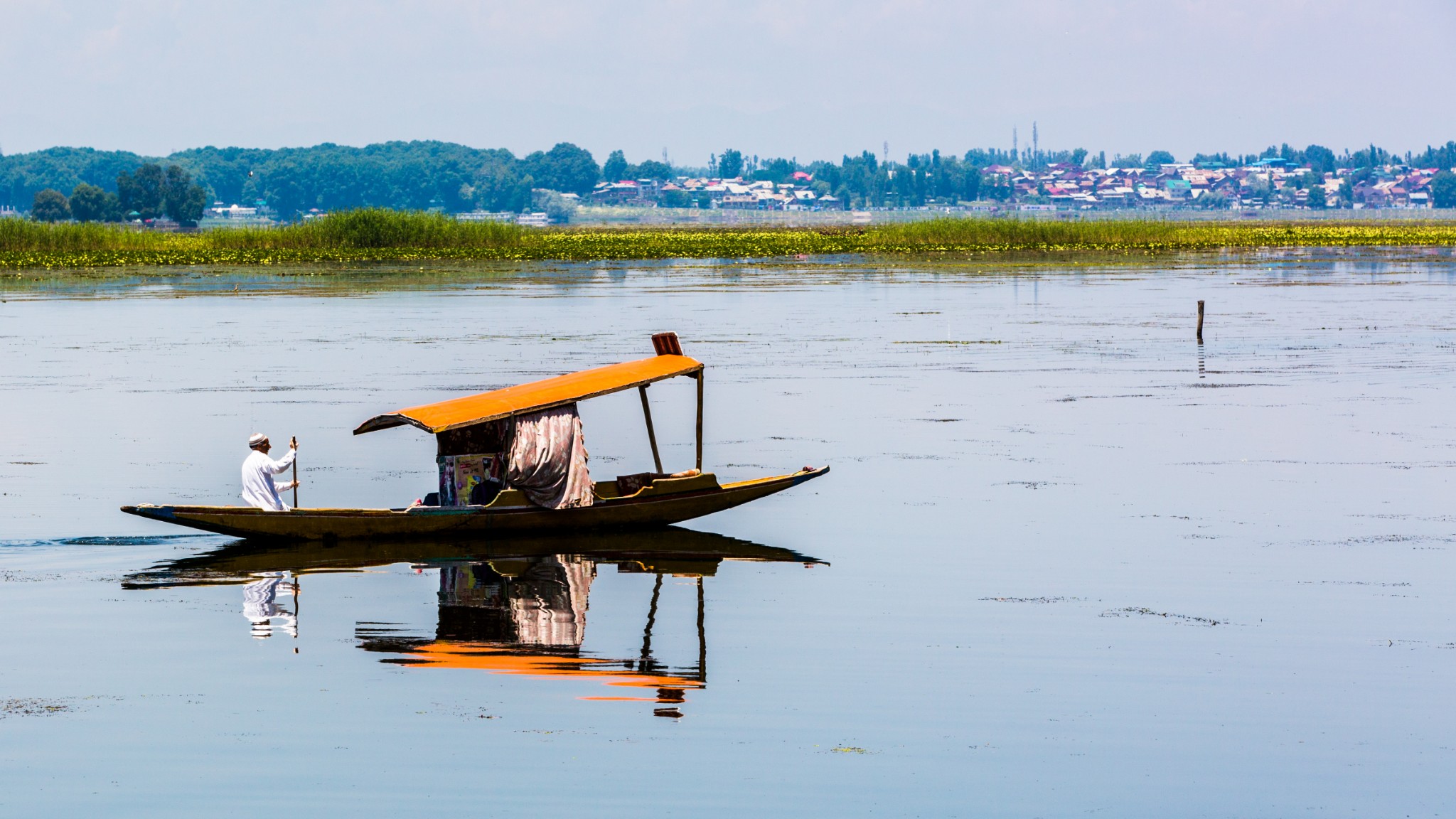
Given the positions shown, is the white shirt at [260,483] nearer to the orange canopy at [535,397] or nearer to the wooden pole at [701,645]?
the orange canopy at [535,397]

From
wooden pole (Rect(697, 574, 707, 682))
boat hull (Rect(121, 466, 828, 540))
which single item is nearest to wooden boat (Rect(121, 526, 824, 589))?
boat hull (Rect(121, 466, 828, 540))

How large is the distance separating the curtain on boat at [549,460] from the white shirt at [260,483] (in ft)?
9.30

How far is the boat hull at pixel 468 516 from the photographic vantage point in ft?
64.8

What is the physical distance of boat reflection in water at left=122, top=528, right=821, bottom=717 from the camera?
595 inches

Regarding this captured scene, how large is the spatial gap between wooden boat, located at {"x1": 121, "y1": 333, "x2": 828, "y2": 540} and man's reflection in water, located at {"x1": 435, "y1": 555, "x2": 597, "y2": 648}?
0.90 meters

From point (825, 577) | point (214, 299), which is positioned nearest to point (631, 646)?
point (825, 577)

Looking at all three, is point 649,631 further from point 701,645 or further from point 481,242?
point 481,242

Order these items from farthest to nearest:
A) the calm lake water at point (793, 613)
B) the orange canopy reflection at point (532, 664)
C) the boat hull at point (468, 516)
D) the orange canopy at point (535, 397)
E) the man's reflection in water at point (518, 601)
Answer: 1. the orange canopy at point (535, 397)
2. the boat hull at point (468, 516)
3. the man's reflection in water at point (518, 601)
4. the orange canopy reflection at point (532, 664)
5. the calm lake water at point (793, 613)

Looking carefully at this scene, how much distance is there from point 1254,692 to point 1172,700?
0.78 metres

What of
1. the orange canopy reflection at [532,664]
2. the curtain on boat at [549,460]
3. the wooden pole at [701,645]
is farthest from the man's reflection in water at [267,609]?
the wooden pole at [701,645]

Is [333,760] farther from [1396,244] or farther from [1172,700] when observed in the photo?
[1396,244]

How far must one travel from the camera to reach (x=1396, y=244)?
11844 centimetres

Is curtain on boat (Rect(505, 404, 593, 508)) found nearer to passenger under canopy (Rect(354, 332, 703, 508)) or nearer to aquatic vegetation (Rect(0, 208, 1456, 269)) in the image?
passenger under canopy (Rect(354, 332, 703, 508))

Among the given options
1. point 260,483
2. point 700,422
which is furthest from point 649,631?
point 700,422
